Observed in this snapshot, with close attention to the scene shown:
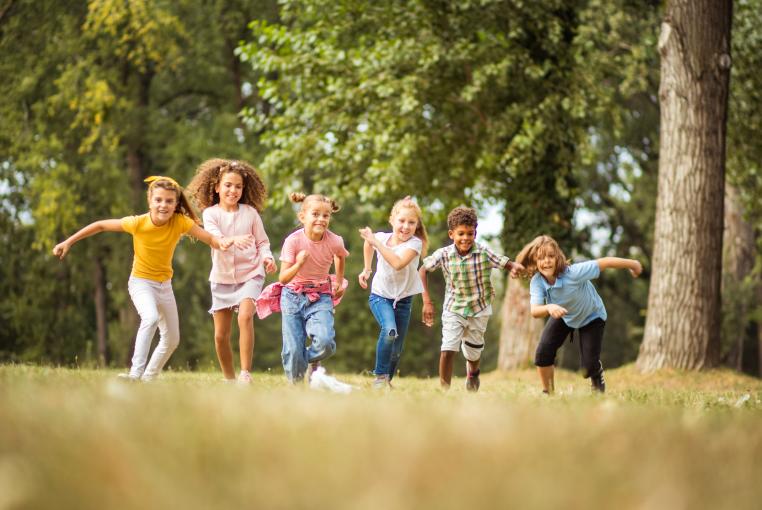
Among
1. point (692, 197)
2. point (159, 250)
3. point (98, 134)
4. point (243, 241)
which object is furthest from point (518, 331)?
point (98, 134)

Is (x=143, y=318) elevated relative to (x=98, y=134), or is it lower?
lower

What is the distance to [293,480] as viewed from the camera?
2584 mm

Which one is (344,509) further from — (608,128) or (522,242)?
(608,128)

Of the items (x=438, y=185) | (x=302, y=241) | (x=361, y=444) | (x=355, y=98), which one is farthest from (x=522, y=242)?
(x=361, y=444)

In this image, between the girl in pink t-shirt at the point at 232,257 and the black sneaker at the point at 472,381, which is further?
the black sneaker at the point at 472,381

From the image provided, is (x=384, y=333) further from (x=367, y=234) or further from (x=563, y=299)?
(x=563, y=299)

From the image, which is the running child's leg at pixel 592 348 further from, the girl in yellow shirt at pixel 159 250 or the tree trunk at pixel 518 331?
the tree trunk at pixel 518 331

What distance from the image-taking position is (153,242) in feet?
25.8

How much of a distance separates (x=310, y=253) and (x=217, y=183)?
1.33 meters

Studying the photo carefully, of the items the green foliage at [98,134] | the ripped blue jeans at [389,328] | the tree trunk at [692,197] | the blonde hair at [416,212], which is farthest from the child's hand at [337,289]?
the green foliage at [98,134]

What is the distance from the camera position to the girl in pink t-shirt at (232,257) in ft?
26.7

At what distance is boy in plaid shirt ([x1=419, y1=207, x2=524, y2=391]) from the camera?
28.0ft

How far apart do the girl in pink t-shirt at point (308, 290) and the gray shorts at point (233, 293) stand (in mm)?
346

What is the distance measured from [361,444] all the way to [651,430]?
153 cm
